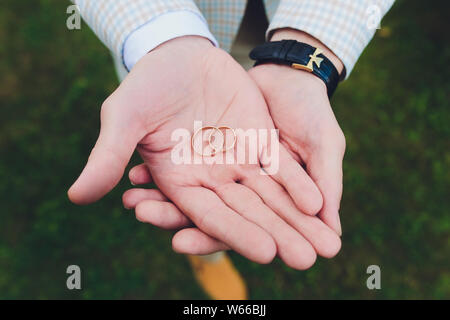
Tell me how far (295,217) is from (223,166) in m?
0.44

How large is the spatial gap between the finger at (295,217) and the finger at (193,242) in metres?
0.32

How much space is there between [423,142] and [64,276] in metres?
3.38

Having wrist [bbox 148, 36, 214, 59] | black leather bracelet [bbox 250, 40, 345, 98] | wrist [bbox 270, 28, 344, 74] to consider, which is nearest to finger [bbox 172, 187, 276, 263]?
wrist [bbox 148, 36, 214, 59]

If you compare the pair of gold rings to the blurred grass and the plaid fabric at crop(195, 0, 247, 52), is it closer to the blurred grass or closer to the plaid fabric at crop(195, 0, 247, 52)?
the plaid fabric at crop(195, 0, 247, 52)

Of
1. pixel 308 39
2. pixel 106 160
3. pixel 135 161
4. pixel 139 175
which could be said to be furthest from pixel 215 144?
pixel 135 161

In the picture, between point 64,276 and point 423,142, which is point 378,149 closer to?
point 423,142

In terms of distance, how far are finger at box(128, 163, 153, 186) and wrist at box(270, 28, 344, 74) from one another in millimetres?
1023

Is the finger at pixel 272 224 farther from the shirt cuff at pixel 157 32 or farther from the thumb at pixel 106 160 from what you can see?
the shirt cuff at pixel 157 32

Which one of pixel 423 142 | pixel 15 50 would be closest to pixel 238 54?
pixel 423 142

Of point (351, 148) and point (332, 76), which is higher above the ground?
point (332, 76)

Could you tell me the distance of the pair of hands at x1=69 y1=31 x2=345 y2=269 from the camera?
5.74 feet

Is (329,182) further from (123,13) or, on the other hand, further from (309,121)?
(123,13)

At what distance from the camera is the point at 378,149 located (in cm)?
388
